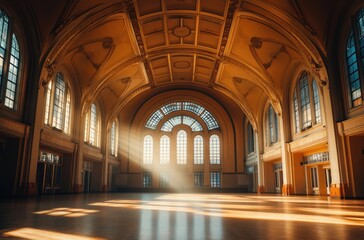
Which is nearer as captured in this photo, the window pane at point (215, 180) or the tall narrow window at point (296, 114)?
the tall narrow window at point (296, 114)

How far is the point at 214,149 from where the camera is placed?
33.8 m

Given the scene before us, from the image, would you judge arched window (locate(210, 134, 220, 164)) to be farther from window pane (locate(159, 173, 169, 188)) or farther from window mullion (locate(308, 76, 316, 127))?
window mullion (locate(308, 76, 316, 127))

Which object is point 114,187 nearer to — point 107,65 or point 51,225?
point 107,65

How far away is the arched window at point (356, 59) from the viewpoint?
14.0m

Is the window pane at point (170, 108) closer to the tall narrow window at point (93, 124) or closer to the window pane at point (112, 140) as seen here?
the window pane at point (112, 140)

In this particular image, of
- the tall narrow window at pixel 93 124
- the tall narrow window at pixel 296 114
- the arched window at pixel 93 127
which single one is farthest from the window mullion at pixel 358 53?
the tall narrow window at pixel 93 124

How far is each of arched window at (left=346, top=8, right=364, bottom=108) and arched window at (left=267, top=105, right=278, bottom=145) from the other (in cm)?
971

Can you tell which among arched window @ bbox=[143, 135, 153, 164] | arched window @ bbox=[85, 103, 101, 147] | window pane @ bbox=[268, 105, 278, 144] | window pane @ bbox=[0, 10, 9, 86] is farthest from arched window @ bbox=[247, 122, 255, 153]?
window pane @ bbox=[0, 10, 9, 86]

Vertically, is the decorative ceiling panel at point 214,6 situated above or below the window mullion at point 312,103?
above

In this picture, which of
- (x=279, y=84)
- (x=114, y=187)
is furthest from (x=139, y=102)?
(x=279, y=84)

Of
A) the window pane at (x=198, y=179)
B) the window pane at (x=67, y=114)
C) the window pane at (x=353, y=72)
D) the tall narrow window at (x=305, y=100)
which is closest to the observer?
the window pane at (x=353, y=72)

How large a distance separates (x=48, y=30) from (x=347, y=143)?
15.8 m

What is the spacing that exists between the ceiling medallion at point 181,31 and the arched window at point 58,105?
8.12 m

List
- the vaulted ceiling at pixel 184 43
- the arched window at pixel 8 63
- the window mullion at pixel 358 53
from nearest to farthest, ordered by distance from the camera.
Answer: the window mullion at pixel 358 53
the arched window at pixel 8 63
the vaulted ceiling at pixel 184 43
